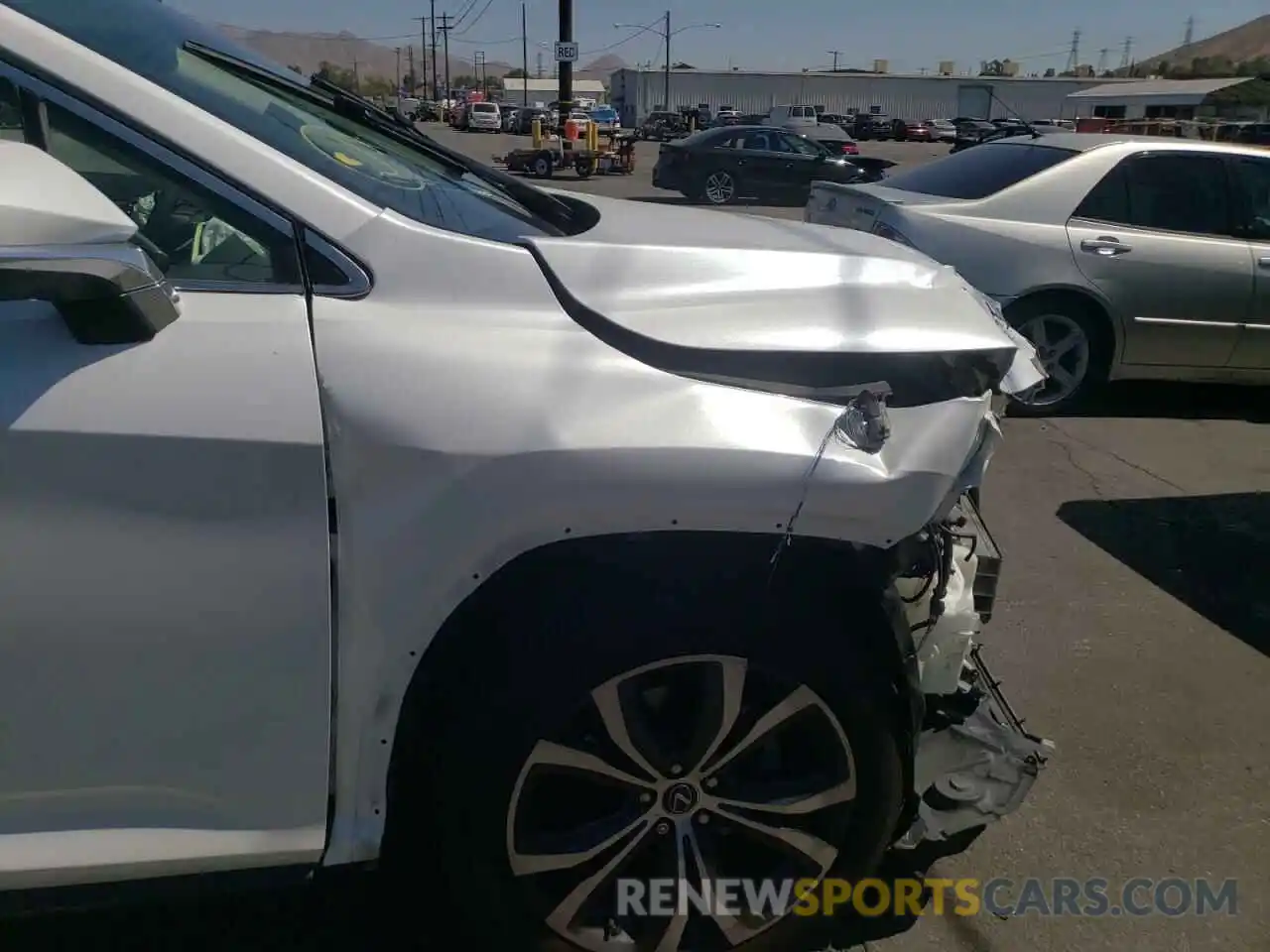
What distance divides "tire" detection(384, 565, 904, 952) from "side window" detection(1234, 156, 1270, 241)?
5.70m

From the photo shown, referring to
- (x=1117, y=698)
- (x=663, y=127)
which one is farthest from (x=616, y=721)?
(x=663, y=127)

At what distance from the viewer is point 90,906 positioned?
186cm

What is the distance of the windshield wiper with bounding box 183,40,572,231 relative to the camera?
250cm

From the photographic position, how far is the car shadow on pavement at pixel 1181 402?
680 centimetres

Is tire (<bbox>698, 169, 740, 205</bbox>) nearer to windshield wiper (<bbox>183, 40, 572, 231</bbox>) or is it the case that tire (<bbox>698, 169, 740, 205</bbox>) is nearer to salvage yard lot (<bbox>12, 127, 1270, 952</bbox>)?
salvage yard lot (<bbox>12, 127, 1270, 952</bbox>)

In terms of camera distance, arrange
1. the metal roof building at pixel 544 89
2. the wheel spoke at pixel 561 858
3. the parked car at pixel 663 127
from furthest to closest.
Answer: the metal roof building at pixel 544 89 < the parked car at pixel 663 127 < the wheel spoke at pixel 561 858

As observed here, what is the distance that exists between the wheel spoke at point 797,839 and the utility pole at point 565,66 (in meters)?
25.9

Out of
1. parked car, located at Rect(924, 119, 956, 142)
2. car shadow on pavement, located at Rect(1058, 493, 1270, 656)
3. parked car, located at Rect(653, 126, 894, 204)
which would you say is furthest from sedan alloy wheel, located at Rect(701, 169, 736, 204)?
parked car, located at Rect(924, 119, 956, 142)

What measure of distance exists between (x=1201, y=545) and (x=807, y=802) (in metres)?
3.40

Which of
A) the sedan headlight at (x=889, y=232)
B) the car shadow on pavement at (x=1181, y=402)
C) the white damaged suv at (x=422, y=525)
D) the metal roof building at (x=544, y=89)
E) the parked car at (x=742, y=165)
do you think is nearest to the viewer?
the white damaged suv at (x=422, y=525)

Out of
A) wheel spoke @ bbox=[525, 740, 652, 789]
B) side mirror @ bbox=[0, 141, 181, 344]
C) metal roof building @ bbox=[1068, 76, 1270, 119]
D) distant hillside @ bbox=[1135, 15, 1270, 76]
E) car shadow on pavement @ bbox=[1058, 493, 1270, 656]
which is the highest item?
distant hillside @ bbox=[1135, 15, 1270, 76]

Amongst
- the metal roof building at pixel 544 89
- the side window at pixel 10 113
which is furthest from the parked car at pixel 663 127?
the side window at pixel 10 113

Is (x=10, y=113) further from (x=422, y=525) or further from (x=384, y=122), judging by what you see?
(x=384, y=122)

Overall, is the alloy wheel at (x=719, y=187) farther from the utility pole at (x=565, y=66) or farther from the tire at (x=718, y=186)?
the utility pole at (x=565, y=66)
